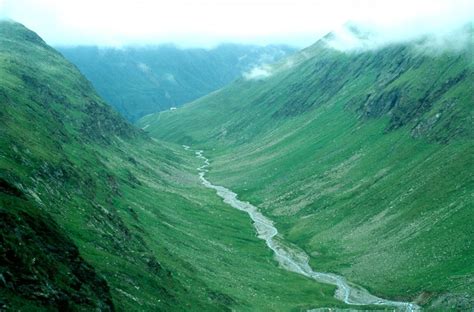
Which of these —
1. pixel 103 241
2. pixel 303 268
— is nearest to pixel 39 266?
pixel 103 241

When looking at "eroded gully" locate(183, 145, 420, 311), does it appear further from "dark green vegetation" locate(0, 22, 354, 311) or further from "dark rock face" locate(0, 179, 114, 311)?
"dark rock face" locate(0, 179, 114, 311)

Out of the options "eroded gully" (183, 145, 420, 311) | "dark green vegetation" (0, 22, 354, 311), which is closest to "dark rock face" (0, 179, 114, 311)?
"dark green vegetation" (0, 22, 354, 311)

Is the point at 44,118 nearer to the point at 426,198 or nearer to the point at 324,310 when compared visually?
the point at 324,310

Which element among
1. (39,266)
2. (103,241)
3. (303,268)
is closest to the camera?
(39,266)

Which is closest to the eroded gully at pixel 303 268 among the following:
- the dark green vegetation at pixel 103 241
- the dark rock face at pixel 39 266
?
the dark green vegetation at pixel 103 241

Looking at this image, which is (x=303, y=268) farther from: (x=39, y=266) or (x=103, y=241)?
(x=39, y=266)

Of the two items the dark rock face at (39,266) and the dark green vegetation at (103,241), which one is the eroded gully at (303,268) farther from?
the dark rock face at (39,266)

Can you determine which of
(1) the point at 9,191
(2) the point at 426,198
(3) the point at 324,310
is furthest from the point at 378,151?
(1) the point at 9,191
